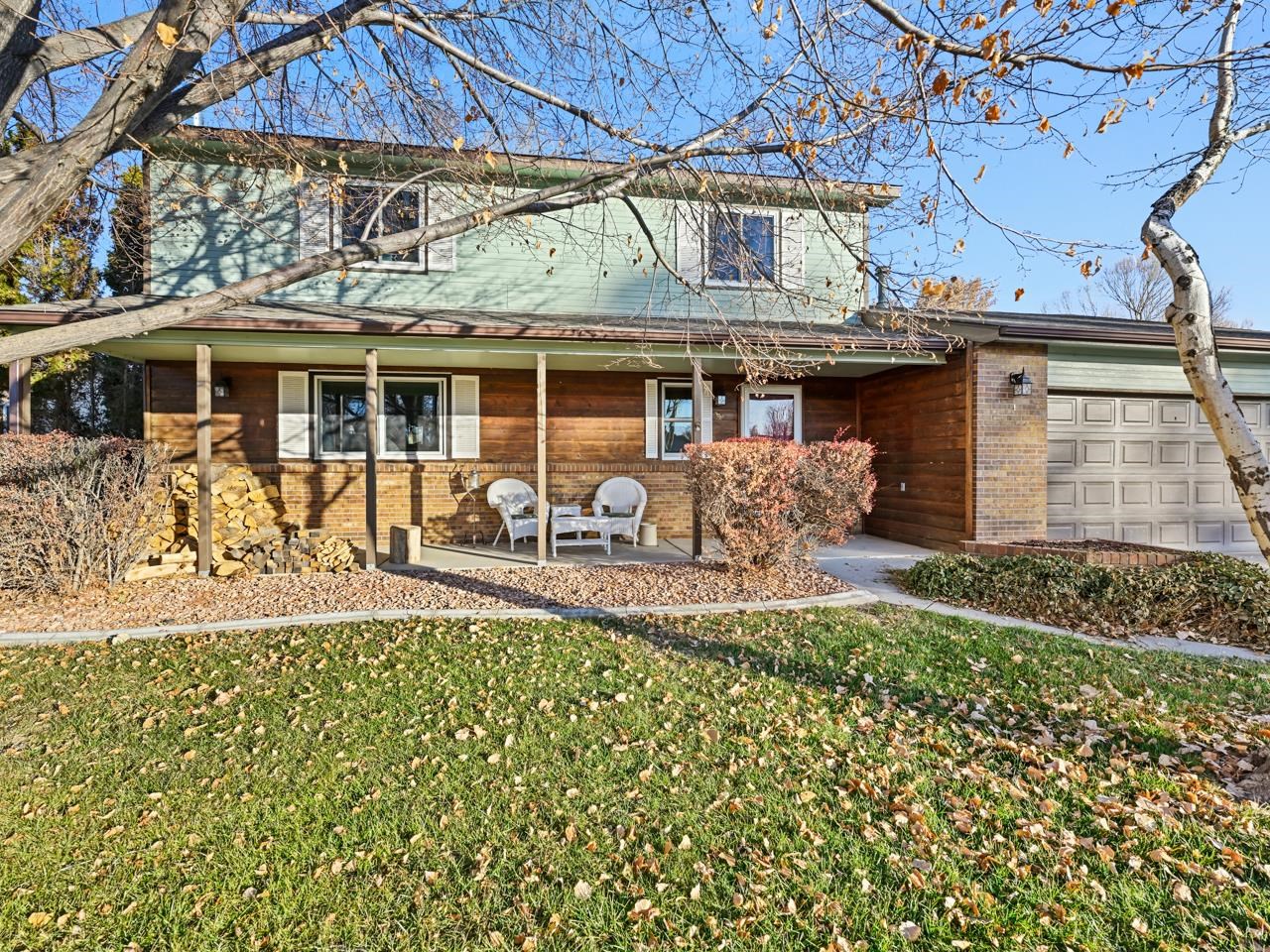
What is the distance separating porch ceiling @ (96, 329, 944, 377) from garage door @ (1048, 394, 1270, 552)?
8.33ft

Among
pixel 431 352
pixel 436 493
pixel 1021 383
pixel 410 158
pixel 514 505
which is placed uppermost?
pixel 410 158

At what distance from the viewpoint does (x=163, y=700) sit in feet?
13.3

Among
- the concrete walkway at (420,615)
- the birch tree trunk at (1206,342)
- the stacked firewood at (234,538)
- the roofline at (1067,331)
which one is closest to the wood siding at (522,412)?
the stacked firewood at (234,538)

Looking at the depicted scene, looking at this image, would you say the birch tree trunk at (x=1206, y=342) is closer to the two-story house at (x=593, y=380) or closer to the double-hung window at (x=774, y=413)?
the two-story house at (x=593, y=380)

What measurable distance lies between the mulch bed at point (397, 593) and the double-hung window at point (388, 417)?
3042mm

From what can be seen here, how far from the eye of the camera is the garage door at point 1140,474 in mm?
9133

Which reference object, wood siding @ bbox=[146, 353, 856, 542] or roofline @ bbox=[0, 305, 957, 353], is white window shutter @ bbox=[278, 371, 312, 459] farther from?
roofline @ bbox=[0, 305, 957, 353]

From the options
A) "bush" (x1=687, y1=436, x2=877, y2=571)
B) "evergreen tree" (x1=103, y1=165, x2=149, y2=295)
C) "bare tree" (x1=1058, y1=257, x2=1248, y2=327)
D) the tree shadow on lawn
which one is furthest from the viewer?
"bare tree" (x1=1058, y1=257, x2=1248, y2=327)

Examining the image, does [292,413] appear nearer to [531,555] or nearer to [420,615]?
[531,555]

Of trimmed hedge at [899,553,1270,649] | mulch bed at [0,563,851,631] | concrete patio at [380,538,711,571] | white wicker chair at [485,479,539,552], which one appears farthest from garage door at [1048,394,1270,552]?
white wicker chair at [485,479,539,552]

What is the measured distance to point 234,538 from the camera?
7.86 metres

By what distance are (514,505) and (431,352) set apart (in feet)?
8.00

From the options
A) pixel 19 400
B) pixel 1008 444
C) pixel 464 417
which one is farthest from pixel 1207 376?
pixel 19 400

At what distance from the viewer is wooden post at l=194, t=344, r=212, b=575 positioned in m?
7.24
